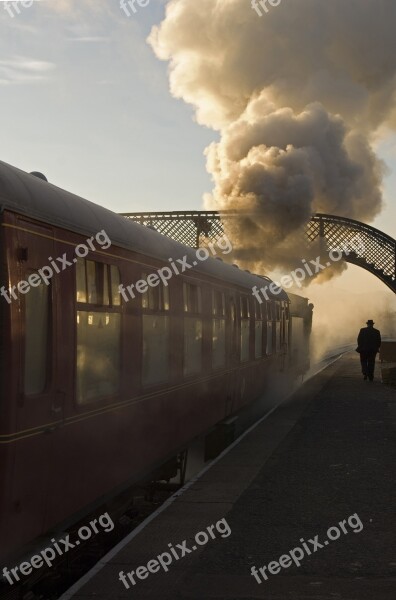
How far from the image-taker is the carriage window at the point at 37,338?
197 inches

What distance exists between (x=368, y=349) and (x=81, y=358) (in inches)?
744

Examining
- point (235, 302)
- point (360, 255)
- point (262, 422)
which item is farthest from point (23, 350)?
point (360, 255)

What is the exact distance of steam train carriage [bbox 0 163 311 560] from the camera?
190 inches

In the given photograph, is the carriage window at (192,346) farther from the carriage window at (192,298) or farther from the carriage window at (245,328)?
the carriage window at (245,328)

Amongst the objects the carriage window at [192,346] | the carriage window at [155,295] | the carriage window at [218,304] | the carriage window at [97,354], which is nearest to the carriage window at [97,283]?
the carriage window at [97,354]

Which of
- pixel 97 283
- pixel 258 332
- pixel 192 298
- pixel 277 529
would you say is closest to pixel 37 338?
pixel 97 283

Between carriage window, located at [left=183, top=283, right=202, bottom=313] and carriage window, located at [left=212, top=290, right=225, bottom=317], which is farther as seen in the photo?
carriage window, located at [left=212, top=290, right=225, bottom=317]

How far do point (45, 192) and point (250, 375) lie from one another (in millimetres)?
9401

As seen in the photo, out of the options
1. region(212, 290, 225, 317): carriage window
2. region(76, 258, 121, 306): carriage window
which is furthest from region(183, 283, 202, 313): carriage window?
region(76, 258, 121, 306): carriage window

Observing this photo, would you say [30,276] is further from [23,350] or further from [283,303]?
[283,303]

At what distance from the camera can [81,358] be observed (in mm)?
5832

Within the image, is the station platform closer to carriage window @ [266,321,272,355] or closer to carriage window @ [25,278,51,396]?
carriage window @ [25,278,51,396]

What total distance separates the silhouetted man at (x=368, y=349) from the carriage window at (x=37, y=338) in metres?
18.9

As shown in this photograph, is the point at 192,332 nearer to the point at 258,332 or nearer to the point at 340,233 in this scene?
the point at 258,332
